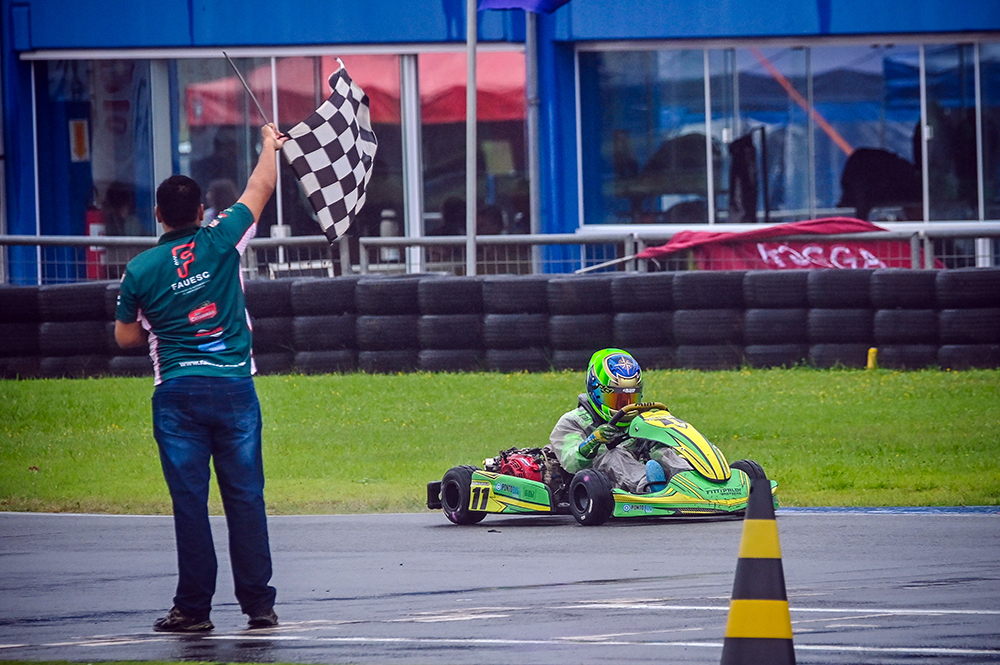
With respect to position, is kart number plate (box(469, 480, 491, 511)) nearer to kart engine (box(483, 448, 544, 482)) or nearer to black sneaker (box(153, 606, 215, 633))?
kart engine (box(483, 448, 544, 482))

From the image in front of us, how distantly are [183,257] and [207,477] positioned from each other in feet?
2.56

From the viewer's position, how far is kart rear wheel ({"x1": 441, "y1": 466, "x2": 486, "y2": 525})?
834 centimetres

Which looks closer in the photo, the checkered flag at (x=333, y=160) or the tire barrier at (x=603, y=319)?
the checkered flag at (x=333, y=160)

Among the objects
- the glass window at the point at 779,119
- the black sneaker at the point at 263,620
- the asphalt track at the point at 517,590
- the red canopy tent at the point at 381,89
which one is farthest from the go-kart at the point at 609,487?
the red canopy tent at the point at 381,89

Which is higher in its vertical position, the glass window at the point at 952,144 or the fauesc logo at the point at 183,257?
the glass window at the point at 952,144

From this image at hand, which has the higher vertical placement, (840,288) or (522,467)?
(840,288)

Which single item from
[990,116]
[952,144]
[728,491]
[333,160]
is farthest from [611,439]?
[990,116]

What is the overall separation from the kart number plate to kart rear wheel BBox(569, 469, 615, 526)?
19.2 inches

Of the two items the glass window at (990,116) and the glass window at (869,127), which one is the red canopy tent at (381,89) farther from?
the glass window at (990,116)

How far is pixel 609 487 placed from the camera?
7977 mm

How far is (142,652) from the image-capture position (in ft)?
16.7

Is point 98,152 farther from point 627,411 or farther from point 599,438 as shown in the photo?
point 627,411

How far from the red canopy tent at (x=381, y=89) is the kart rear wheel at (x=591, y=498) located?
12017 millimetres

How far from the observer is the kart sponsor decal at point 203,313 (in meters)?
5.45
